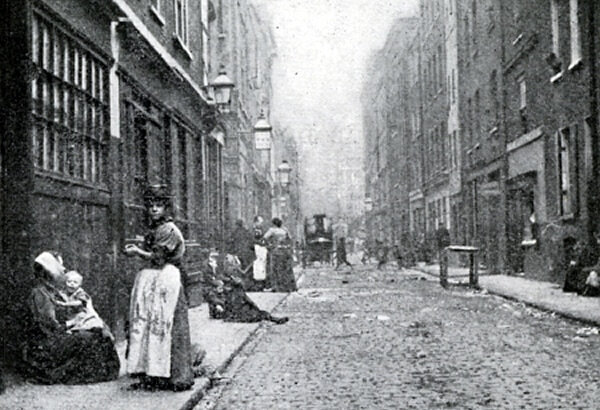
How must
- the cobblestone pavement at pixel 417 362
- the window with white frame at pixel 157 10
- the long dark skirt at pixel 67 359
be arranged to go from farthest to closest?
the window with white frame at pixel 157 10 → the long dark skirt at pixel 67 359 → the cobblestone pavement at pixel 417 362

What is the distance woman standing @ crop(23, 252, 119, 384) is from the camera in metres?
7.85

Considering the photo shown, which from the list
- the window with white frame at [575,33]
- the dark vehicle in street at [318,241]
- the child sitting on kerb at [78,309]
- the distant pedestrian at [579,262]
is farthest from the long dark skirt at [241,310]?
the dark vehicle in street at [318,241]

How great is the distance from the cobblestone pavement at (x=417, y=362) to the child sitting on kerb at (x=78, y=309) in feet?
3.94

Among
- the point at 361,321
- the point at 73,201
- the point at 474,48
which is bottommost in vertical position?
the point at 361,321

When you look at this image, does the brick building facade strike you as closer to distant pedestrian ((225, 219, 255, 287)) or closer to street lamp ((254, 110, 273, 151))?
distant pedestrian ((225, 219, 255, 287))

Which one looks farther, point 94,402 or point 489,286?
point 489,286

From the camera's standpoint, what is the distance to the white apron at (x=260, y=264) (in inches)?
877

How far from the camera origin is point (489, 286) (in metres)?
21.6

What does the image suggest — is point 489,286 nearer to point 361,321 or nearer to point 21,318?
point 361,321

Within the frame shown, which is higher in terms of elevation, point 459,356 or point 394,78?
point 394,78

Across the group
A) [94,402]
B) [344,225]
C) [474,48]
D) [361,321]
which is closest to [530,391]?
[94,402]

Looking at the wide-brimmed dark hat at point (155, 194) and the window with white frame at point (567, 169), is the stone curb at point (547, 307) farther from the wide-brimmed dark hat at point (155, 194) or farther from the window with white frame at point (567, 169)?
the wide-brimmed dark hat at point (155, 194)

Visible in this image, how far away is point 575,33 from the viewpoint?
2028cm

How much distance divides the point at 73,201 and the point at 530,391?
15.7 ft
